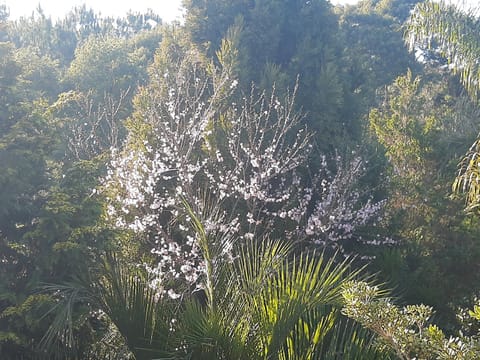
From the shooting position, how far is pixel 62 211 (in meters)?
5.76

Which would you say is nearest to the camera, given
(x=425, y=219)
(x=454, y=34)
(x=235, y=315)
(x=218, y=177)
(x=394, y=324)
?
(x=394, y=324)

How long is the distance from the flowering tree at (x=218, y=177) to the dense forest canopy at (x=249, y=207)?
51mm

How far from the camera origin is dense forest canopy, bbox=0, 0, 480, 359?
2.63 m

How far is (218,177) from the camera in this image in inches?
315

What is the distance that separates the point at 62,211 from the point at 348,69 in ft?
23.5

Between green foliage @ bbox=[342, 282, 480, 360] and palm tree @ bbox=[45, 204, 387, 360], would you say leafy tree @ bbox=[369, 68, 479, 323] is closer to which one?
palm tree @ bbox=[45, 204, 387, 360]

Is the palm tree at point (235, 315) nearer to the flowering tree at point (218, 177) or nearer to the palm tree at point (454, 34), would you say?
the flowering tree at point (218, 177)

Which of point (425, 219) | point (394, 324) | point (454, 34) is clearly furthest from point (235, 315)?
point (425, 219)

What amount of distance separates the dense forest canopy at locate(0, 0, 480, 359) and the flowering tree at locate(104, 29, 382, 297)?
0.05 m

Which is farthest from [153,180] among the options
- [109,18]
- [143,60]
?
[109,18]

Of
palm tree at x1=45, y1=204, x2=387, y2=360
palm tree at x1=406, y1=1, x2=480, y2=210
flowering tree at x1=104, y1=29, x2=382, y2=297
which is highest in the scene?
palm tree at x1=406, y1=1, x2=480, y2=210

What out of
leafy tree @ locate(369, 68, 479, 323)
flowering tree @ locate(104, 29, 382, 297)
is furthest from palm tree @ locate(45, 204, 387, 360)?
leafy tree @ locate(369, 68, 479, 323)

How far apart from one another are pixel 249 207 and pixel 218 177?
710mm

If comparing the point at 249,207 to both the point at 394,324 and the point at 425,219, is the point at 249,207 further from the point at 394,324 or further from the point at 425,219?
the point at 394,324
